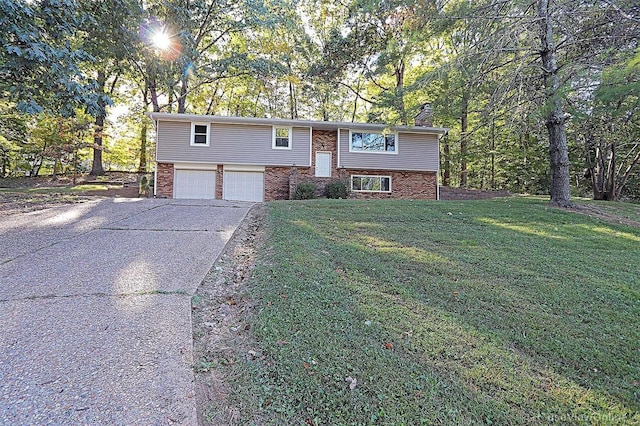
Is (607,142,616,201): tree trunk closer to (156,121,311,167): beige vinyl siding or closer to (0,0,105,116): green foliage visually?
(156,121,311,167): beige vinyl siding

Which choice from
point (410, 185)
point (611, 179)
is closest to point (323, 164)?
point (410, 185)

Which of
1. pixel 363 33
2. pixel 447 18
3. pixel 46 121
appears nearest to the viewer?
pixel 447 18

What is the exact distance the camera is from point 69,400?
64.4 inches

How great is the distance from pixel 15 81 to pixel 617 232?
1159 centimetres

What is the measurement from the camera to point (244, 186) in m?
14.9

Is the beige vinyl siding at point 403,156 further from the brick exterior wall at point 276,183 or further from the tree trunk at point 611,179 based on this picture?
A: the tree trunk at point 611,179

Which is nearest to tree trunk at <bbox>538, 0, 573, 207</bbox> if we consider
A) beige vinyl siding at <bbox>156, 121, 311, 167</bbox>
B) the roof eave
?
the roof eave

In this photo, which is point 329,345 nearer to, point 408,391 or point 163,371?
point 408,391

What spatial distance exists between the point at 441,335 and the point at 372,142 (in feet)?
45.1

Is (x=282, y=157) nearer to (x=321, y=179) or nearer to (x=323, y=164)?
(x=323, y=164)

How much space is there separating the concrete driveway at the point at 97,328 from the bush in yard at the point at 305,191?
9.02 meters

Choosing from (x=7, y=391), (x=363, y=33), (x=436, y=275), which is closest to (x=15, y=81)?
(x=7, y=391)

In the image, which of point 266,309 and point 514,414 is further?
point 266,309

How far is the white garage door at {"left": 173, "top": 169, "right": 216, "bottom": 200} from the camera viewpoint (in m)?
14.6
